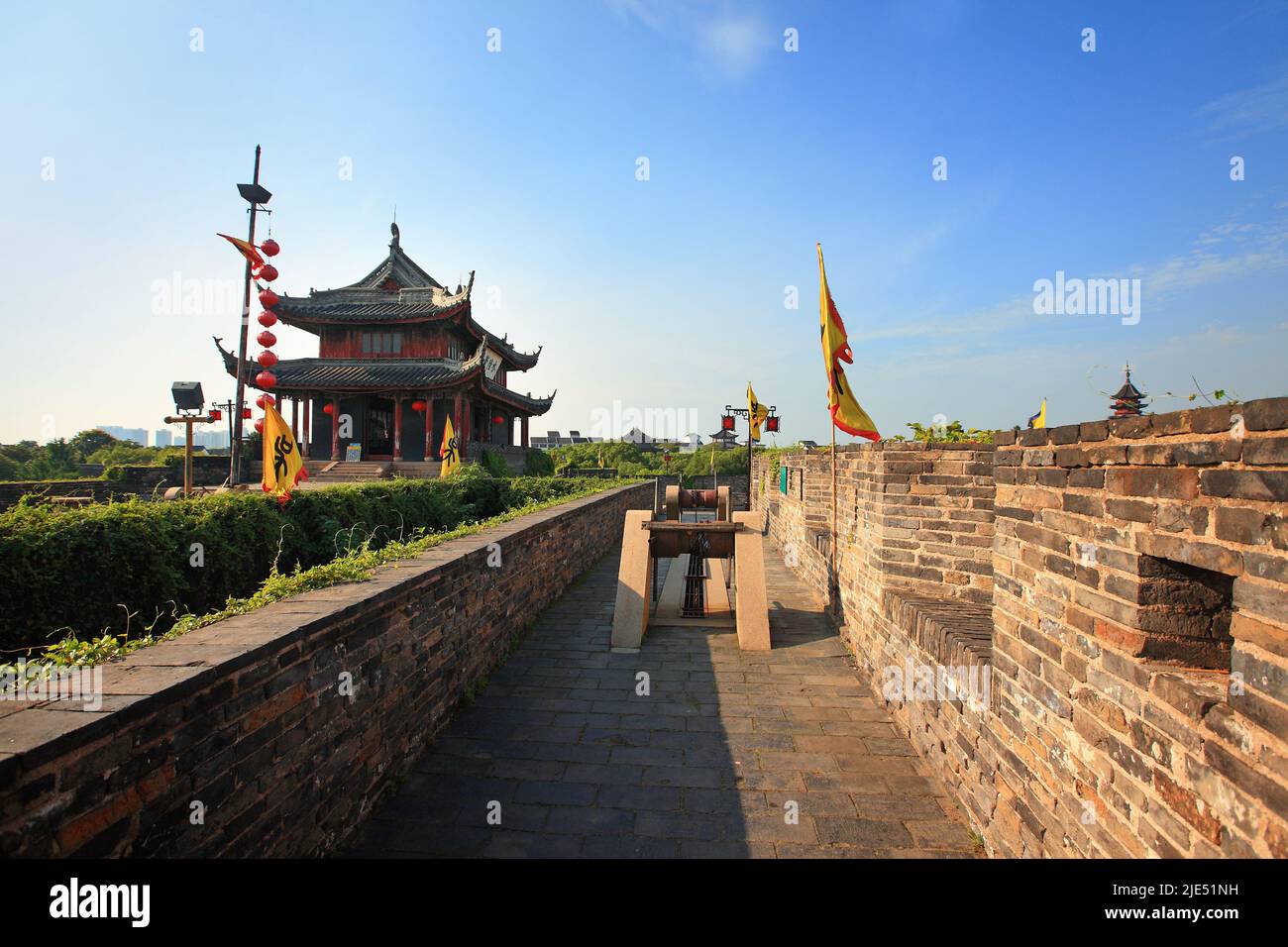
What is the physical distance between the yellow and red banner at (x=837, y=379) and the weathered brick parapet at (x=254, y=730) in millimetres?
4002

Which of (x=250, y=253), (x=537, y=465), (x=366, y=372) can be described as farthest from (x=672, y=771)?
(x=537, y=465)

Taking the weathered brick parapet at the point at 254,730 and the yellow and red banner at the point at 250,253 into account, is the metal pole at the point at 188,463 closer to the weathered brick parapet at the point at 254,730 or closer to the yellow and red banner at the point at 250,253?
the yellow and red banner at the point at 250,253

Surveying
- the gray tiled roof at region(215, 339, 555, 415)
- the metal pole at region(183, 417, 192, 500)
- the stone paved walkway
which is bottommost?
the stone paved walkway

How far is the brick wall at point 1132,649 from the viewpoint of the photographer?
141 centimetres

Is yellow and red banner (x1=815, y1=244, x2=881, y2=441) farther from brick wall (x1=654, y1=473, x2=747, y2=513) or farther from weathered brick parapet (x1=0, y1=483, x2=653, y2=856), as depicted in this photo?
brick wall (x1=654, y1=473, x2=747, y2=513)

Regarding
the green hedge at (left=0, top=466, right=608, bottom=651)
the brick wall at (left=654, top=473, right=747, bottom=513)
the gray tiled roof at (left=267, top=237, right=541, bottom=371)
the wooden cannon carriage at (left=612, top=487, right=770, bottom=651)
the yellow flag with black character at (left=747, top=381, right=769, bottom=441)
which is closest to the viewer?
the green hedge at (left=0, top=466, right=608, bottom=651)

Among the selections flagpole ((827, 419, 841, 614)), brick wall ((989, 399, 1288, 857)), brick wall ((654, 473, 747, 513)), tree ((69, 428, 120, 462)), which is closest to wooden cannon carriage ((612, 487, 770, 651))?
flagpole ((827, 419, 841, 614))

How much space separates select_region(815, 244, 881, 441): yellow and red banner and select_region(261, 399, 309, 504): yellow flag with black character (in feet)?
19.8

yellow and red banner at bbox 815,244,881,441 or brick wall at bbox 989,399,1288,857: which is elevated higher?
yellow and red banner at bbox 815,244,881,441

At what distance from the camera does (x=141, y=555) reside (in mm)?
4484

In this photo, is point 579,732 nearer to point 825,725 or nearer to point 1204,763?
point 825,725

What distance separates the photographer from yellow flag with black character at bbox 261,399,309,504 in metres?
6.89
